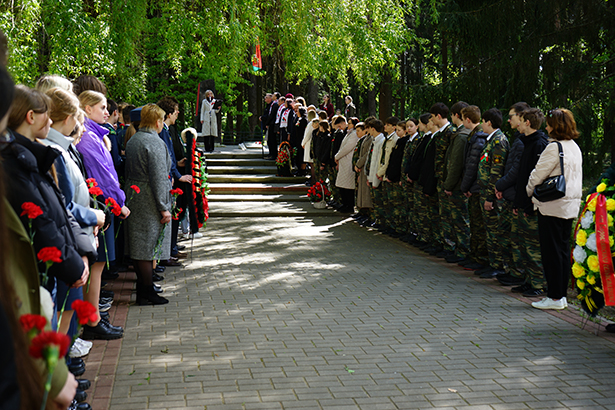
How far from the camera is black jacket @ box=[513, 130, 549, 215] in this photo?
7465 millimetres

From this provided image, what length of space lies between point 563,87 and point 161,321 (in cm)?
1302

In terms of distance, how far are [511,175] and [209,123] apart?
53.1ft

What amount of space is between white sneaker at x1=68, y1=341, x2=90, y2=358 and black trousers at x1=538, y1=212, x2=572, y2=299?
4978mm

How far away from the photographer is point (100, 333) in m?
5.86

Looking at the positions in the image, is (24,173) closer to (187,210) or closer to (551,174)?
(551,174)

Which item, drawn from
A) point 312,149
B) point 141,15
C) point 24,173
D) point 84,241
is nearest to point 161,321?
point 84,241

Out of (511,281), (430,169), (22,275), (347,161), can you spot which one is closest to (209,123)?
(347,161)

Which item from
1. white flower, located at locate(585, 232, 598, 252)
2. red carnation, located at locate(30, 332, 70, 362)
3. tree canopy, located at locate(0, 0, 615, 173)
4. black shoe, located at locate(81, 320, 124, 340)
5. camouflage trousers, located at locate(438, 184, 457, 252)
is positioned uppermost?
tree canopy, located at locate(0, 0, 615, 173)

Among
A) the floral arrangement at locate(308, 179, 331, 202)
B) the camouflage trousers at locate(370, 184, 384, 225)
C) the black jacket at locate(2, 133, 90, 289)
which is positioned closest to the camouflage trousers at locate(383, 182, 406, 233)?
the camouflage trousers at locate(370, 184, 384, 225)

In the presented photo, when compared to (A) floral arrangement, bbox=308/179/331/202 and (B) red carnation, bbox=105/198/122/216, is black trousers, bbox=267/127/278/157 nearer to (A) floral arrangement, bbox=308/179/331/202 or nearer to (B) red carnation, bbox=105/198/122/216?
(A) floral arrangement, bbox=308/179/331/202

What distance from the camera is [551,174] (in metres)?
6.92

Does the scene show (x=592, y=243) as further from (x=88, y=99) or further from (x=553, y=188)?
(x=88, y=99)

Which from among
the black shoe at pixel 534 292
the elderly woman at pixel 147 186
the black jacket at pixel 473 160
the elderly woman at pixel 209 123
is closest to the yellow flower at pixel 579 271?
the black shoe at pixel 534 292

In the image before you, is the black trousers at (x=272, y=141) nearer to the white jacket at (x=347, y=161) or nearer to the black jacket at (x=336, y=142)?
the black jacket at (x=336, y=142)
